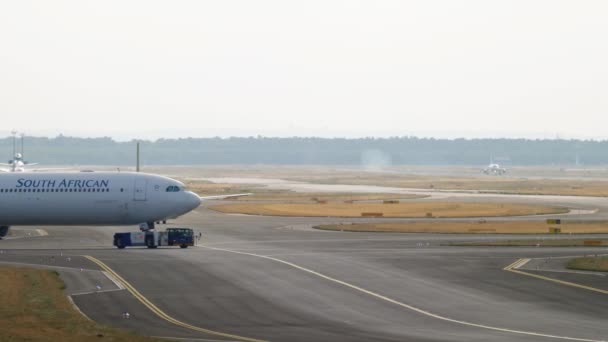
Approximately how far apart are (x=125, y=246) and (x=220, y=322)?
38.8 metres

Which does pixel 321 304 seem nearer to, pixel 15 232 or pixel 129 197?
pixel 129 197

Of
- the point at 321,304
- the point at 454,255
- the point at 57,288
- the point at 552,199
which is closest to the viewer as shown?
the point at 321,304

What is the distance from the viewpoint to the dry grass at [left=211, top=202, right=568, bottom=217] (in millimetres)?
128625

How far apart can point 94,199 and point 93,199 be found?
0.08 meters

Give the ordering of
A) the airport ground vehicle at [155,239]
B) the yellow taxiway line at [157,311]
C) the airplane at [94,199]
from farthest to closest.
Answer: the airplane at [94,199] < the airport ground vehicle at [155,239] < the yellow taxiway line at [157,311]

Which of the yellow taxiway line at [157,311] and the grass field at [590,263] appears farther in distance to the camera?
the grass field at [590,263]

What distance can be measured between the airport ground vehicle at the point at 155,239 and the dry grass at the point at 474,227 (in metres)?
23.4

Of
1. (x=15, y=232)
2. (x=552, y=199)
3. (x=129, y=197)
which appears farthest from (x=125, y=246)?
(x=552, y=199)

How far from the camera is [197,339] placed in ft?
137

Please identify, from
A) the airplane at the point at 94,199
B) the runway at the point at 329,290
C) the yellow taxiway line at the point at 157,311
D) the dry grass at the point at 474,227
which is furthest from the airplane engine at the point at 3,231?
the dry grass at the point at 474,227

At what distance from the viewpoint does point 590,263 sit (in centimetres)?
7050

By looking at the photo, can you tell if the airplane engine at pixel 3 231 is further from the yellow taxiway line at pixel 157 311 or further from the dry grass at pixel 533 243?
the dry grass at pixel 533 243

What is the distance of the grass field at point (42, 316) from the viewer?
138ft

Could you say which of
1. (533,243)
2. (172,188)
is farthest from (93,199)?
(533,243)
